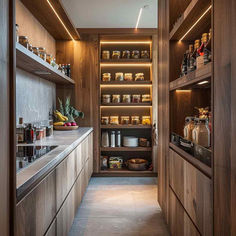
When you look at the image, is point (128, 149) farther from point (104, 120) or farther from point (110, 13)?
point (110, 13)

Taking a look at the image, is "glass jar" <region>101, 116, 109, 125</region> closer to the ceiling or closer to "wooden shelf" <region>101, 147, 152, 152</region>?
"wooden shelf" <region>101, 147, 152, 152</region>

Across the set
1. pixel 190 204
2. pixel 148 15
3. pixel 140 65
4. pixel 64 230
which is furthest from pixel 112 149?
pixel 190 204

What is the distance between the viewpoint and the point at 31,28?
9.78 ft

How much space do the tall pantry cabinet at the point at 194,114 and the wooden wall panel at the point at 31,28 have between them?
1.44 m

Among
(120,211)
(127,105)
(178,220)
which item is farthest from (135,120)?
(178,220)

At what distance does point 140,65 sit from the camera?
466 centimetres

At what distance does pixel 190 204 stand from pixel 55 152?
0.94m

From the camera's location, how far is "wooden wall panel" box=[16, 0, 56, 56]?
2.63 m

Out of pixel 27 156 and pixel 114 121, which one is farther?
pixel 114 121

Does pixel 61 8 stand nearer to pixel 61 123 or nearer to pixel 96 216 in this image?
pixel 61 123

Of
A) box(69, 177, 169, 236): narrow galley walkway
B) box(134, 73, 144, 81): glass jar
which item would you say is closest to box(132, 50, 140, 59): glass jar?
box(134, 73, 144, 81): glass jar

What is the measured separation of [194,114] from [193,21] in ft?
2.78
